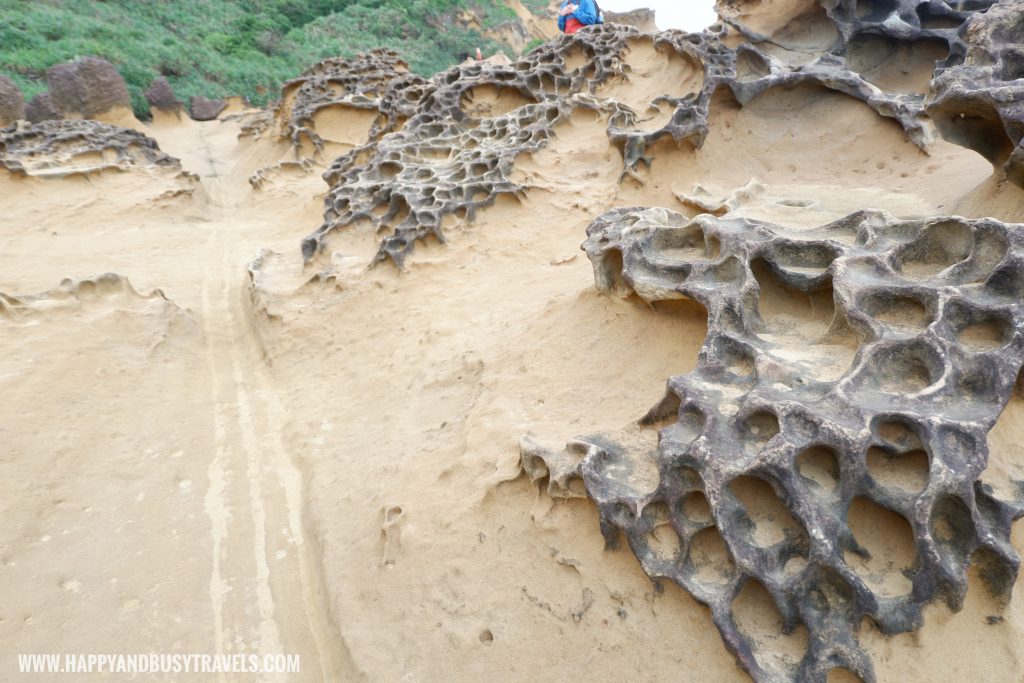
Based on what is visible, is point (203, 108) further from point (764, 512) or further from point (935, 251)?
point (764, 512)

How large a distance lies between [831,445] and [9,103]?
15.4m

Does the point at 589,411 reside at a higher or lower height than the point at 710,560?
lower

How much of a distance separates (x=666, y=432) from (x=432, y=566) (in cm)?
108

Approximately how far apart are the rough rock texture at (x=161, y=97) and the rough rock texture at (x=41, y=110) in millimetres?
4055

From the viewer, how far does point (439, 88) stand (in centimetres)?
818

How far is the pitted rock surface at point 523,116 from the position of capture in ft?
18.9

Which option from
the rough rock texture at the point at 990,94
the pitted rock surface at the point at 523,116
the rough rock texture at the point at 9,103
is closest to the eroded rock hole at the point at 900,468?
the rough rock texture at the point at 990,94

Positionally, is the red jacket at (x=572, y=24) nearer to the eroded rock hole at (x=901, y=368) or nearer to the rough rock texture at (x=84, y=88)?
the eroded rock hole at (x=901, y=368)

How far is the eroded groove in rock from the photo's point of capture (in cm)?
172

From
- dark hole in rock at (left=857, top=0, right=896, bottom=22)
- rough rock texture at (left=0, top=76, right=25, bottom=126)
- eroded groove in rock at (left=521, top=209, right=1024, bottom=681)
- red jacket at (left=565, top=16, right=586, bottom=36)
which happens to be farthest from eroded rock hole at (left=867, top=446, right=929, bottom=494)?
rough rock texture at (left=0, top=76, right=25, bottom=126)

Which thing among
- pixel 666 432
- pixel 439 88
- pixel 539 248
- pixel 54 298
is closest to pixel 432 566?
pixel 666 432

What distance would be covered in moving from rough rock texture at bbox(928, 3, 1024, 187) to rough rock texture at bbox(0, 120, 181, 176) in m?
10.3

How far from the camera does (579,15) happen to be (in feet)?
32.8

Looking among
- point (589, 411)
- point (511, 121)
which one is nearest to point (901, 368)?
point (589, 411)
